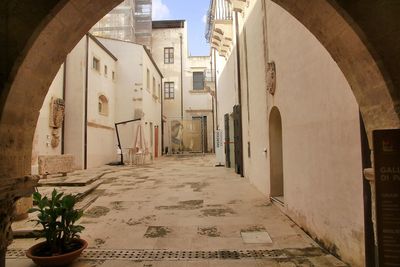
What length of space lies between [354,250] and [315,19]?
7.68 ft

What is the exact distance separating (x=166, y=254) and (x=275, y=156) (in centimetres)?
356

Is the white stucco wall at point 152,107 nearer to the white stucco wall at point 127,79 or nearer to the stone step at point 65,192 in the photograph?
the white stucco wall at point 127,79

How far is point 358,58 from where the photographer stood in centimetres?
241

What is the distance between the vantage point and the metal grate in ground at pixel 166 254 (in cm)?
371

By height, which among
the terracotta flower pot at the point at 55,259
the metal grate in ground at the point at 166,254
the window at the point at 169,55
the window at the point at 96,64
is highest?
the window at the point at 169,55

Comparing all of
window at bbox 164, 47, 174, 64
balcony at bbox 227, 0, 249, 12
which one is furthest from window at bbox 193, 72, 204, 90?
balcony at bbox 227, 0, 249, 12

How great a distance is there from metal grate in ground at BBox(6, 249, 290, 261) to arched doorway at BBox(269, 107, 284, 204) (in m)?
2.84

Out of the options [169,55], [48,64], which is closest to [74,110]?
[48,64]

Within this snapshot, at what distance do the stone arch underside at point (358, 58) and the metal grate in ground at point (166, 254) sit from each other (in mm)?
2109

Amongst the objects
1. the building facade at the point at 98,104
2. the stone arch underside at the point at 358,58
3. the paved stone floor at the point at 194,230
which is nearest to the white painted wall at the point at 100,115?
the building facade at the point at 98,104

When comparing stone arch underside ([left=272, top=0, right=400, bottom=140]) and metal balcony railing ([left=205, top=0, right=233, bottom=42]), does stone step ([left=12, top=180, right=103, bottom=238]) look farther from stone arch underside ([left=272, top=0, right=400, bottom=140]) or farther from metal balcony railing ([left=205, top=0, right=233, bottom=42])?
metal balcony railing ([left=205, top=0, right=233, bottom=42])

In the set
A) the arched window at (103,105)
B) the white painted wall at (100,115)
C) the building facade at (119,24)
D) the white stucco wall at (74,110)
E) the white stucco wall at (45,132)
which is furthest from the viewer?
the building facade at (119,24)

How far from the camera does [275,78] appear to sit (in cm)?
589

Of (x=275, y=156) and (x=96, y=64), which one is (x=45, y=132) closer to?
(x=96, y=64)
